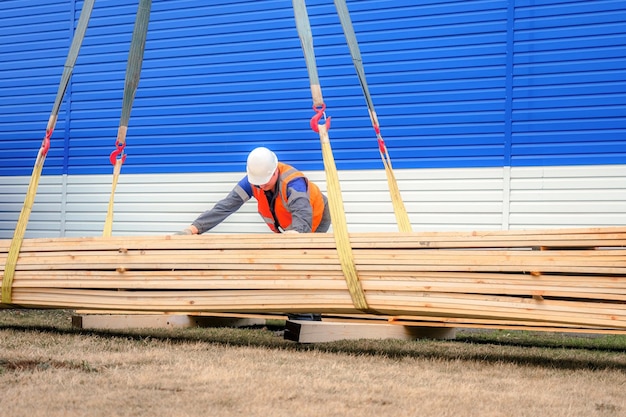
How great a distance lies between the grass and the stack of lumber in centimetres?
27

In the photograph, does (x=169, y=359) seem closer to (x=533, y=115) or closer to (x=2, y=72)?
(x=533, y=115)

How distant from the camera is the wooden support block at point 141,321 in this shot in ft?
20.7

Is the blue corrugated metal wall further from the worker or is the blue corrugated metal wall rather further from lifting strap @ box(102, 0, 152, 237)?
lifting strap @ box(102, 0, 152, 237)

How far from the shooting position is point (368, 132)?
352 inches

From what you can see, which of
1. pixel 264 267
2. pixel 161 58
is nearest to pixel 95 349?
pixel 264 267

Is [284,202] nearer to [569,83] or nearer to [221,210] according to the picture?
[221,210]

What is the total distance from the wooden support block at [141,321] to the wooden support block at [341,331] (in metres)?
1.09

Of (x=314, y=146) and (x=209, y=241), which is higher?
(x=314, y=146)

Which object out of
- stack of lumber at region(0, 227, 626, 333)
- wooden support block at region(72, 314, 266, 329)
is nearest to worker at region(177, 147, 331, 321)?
wooden support block at region(72, 314, 266, 329)

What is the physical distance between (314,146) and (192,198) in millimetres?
1666

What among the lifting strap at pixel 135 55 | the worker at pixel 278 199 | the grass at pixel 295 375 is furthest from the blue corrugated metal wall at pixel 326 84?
the lifting strap at pixel 135 55

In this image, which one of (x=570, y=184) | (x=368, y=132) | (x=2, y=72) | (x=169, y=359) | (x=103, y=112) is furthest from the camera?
(x=2, y=72)

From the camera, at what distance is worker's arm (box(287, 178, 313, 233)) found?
6141 millimetres

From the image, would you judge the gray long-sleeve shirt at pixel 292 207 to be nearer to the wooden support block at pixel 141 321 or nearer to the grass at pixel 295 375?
the wooden support block at pixel 141 321
